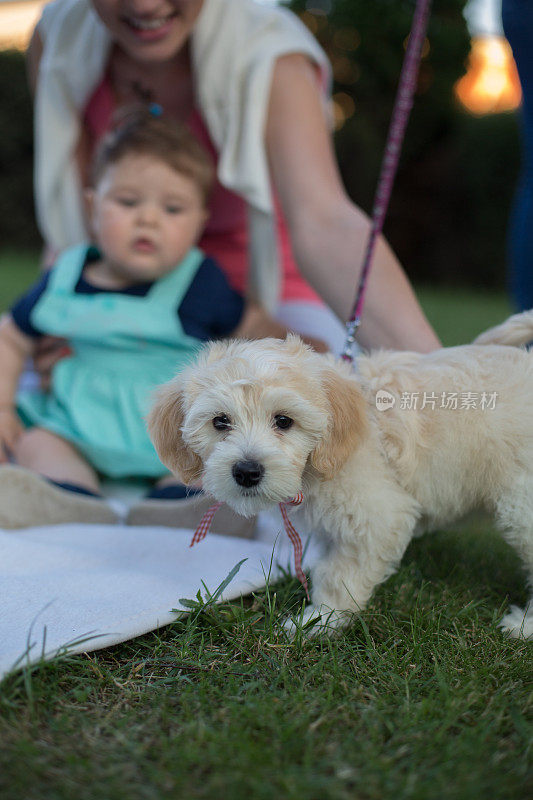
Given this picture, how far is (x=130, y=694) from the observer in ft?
4.95

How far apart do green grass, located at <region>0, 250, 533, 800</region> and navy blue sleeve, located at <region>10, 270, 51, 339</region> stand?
179 centimetres

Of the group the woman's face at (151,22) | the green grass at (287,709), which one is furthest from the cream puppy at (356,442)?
the woman's face at (151,22)

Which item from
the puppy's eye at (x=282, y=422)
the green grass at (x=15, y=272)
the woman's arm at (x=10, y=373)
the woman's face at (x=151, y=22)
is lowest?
the green grass at (x=15, y=272)

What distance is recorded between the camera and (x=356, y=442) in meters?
1.64

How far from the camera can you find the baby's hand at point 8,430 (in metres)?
2.96

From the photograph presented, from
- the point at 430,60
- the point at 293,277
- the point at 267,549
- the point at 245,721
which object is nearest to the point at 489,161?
the point at 430,60

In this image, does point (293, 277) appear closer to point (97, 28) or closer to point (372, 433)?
point (97, 28)

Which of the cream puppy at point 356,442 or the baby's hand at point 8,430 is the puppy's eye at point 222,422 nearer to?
the cream puppy at point 356,442

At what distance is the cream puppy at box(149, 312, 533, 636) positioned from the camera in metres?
1.58

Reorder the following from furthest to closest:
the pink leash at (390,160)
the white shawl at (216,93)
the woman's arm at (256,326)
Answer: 1. the white shawl at (216,93)
2. the woman's arm at (256,326)
3. the pink leash at (390,160)

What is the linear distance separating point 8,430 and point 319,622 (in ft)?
5.85

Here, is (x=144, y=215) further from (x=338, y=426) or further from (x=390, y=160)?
(x=338, y=426)

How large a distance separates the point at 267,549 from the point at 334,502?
0.66 meters

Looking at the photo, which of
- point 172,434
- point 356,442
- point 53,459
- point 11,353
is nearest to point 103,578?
point 172,434
